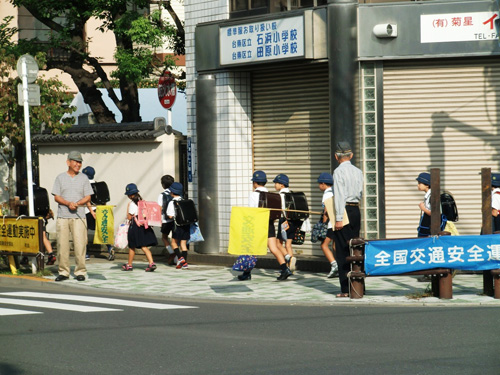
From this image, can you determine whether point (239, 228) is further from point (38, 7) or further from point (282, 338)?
point (38, 7)

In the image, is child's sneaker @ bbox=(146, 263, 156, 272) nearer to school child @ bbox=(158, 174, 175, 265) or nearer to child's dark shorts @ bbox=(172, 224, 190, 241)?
child's dark shorts @ bbox=(172, 224, 190, 241)

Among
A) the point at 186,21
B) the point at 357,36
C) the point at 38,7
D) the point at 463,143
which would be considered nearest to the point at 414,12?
the point at 357,36

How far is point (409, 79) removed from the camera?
15.8 metres

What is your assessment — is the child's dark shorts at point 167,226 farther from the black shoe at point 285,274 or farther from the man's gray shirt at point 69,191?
the black shoe at point 285,274

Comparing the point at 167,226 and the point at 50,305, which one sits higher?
the point at 167,226

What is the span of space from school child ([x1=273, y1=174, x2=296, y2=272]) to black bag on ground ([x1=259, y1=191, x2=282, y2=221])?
28 cm

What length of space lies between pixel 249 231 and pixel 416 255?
8.31ft

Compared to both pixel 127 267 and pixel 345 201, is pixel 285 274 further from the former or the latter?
pixel 127 267

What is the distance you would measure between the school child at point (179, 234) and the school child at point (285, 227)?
2.09 meters

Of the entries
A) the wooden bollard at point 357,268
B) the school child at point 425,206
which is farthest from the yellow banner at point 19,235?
the school child at point 425,206

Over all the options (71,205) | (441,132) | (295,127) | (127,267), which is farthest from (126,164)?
(441,132)

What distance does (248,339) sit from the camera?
29.5 ft

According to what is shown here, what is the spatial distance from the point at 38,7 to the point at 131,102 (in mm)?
4322

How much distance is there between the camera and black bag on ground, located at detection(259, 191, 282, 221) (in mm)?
13953
